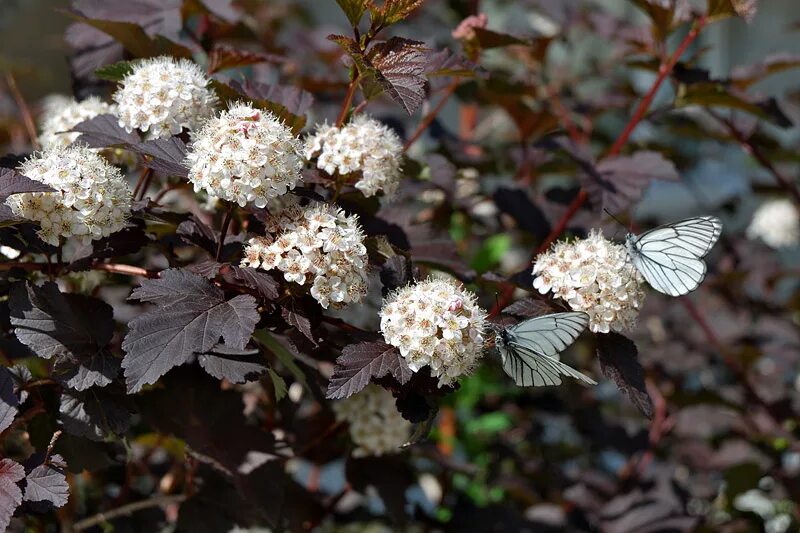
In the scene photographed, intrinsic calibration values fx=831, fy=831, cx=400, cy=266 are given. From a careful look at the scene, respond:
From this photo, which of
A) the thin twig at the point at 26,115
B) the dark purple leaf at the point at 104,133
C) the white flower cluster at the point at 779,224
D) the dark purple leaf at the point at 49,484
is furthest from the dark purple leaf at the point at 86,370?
the white flower cluster at the point at 779,224

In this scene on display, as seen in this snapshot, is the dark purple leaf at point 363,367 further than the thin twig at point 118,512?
No

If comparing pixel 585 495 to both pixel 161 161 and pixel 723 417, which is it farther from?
pixel 161 161

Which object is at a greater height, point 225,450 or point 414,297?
point 414,297

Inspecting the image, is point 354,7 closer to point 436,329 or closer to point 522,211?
point 436,329

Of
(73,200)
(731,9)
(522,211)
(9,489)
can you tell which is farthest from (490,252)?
(9,489)

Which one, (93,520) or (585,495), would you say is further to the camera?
(585,495)

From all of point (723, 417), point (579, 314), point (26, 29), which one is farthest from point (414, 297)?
point (26, 29)

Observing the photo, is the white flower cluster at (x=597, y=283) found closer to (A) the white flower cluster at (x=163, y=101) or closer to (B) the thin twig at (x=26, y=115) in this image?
A: (A) the white flower cluster at (x=163, y=101)
